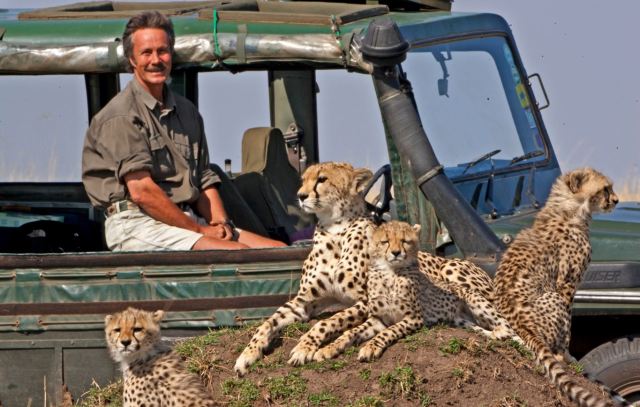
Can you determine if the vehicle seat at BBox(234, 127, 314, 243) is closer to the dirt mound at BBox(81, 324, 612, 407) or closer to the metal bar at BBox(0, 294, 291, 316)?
the metal bar at BBox(0, 294, 291, 316)

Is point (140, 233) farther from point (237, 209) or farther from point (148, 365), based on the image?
point (148, 365)

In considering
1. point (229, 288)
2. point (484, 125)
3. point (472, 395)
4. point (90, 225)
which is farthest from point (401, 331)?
point (90, 225)

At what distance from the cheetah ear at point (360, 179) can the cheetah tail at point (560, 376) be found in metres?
0.85

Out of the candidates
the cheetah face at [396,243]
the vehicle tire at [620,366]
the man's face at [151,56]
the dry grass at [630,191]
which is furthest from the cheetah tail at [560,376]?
the dry grass at [630,191]

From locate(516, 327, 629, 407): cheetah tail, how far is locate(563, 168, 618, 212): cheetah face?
32.0 inches

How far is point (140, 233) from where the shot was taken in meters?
6.52

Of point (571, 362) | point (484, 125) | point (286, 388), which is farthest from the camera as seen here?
point (484, 125)

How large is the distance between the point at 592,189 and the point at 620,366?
2.55ft

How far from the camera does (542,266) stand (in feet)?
20.2

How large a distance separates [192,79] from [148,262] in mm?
1877

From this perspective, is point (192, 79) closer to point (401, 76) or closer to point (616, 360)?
point (401, 76)

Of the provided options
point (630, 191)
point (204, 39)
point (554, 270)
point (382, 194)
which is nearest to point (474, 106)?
point (382, 194)

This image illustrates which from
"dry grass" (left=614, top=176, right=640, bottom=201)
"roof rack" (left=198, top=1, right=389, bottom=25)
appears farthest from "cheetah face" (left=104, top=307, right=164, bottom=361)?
"dry grass" (left=614, top=176, right=640, bottom=201)

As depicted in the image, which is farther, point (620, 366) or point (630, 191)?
point (630, 191)
